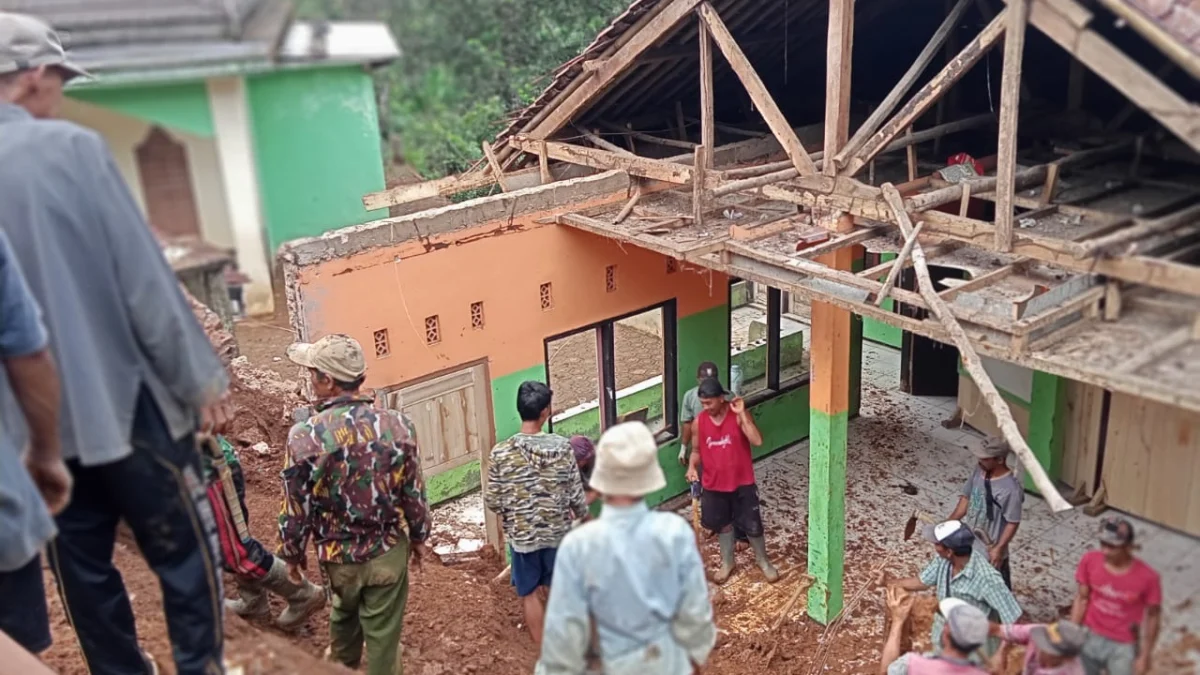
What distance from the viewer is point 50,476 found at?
3.04 meters

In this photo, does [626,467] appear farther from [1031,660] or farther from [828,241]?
[828,241]

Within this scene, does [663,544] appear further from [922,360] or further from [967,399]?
[922,360]

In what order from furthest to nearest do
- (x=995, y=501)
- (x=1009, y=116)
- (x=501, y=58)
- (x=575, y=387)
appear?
(x=501, y=58) → (x=575, y=387) → (x=995, y=501) → (x=1009, y=116)

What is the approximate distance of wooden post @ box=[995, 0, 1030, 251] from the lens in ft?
17.9

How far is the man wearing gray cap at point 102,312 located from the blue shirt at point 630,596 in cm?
133

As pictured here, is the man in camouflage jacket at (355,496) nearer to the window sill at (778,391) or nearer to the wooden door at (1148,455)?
the wooden door at (1148,455)

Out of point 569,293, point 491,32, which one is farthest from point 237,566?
point 491,32

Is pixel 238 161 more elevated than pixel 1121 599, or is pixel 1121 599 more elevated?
pixel 238 161

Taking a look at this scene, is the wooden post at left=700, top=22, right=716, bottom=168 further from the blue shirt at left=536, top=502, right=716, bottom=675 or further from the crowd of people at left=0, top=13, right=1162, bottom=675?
the blue shirt at left=536, top=502, right=716, bottom=675

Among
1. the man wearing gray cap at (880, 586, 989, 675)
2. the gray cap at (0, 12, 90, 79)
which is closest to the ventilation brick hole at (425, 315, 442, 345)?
the man wearing gray cap at (880, 586, 989, 675)

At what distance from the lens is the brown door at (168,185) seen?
3.89 ft

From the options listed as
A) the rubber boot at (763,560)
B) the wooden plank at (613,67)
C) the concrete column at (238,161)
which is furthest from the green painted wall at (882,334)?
the concrete column at (238,161)

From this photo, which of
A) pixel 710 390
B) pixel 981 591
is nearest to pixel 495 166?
pixel 710 390

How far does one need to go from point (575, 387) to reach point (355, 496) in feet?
22.1
